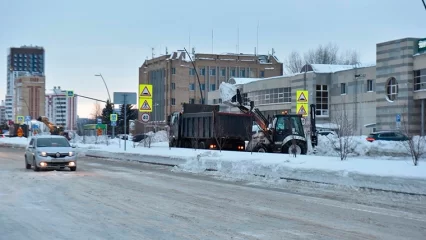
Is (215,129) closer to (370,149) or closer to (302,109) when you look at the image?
(302,109)

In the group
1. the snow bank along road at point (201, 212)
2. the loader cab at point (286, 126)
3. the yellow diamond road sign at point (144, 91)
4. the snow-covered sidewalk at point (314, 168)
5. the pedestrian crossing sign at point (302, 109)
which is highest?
the yellow diamond road sign at point (144, 91)

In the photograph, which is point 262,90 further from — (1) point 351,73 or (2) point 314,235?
(2) point 314,235

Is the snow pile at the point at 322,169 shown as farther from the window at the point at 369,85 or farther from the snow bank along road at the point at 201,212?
the window at the point at 369,85

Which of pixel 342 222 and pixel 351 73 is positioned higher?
pixel 351 73

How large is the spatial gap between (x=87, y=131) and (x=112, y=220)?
65.7 m

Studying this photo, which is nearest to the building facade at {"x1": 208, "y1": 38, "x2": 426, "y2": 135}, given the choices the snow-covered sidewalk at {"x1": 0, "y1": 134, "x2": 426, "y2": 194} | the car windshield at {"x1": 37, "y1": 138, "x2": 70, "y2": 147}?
the snow-covered sidewalk at {"x1": 0, "y1": 134, "x2": 426, "y2": 194}

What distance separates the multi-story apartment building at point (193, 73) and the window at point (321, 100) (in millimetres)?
45610

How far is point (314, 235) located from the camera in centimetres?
924

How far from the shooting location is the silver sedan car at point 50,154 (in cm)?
2364

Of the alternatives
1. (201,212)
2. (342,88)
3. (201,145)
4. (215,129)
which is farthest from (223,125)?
(342,88)

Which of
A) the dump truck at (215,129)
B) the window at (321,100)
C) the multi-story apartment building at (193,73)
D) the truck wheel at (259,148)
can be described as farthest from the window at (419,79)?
the multi-story apartment building at (193,73)

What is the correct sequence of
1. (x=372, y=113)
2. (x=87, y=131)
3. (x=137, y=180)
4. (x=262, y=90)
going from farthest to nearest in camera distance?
(x=262, y=90)
(x=87, y=131)
(x=372, y=113)
(x=137, y=180)

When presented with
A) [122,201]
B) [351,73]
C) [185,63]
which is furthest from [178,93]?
[122,201]

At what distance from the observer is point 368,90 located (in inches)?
2586
